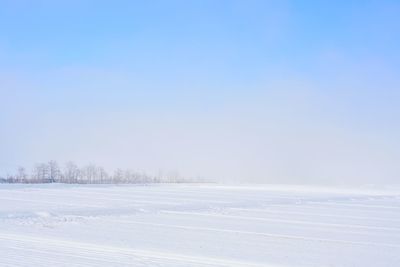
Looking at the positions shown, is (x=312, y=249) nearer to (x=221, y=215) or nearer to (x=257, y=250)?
(x=257, y=250)

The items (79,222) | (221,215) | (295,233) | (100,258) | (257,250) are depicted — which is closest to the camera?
(100,258)

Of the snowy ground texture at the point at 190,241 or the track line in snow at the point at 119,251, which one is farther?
the snowy ground texture at the point at 190,241

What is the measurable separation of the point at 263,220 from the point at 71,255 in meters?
12.8

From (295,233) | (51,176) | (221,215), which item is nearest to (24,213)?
(221,215)

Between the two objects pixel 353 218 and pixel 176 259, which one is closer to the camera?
pixel 176 259

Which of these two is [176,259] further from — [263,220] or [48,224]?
[263,220]

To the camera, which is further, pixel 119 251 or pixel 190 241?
pixel 190 241

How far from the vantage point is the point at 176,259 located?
11.9 m

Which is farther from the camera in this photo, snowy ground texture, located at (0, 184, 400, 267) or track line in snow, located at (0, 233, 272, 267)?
snowy ground texture, located at (0, 184, 400, 267)

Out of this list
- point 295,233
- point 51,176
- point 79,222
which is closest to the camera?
point 295,233

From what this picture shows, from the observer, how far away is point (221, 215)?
25.5 meters

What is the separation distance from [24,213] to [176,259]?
1381cm

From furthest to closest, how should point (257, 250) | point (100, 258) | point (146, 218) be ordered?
point (146, 218)
point (257, 250)
point (100, 258)

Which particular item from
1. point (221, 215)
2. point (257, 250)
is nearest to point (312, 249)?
point (257, 250)
